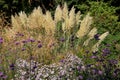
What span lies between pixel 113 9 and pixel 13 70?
15.8ft

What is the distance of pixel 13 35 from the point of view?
8.60m

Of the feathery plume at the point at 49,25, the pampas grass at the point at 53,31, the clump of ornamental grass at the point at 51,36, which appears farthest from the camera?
the feathery plume at the point at 49,25

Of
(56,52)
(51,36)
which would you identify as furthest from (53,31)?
(56,52)

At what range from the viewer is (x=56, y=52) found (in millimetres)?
7562

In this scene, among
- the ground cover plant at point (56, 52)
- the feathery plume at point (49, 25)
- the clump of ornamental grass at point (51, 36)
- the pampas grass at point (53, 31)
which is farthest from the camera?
the feathery plume at point (49, 25)

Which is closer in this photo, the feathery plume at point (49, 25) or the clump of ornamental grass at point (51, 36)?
the clump of ornamental grass at point (51, 36)

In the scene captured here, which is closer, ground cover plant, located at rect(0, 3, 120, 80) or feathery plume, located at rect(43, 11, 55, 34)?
ground cover plant, located at rect(0, 3, 120, 80)

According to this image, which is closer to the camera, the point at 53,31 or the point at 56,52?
the point at 56,52

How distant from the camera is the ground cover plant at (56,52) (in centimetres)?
554

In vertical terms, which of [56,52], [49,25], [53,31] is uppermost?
[49,25]

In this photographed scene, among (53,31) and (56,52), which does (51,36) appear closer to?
(53,31)

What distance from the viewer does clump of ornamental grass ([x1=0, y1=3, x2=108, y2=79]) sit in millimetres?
7270

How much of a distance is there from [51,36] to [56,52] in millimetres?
814

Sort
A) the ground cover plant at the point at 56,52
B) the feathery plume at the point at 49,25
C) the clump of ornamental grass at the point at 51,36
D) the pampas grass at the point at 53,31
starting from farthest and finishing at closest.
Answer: the feathery plume at the point at 49,25 → the pampas grass at the point at 53,31 → the clump of ornamental grass at the point at 51,36 → the ground cover plant at the point at 56,52
